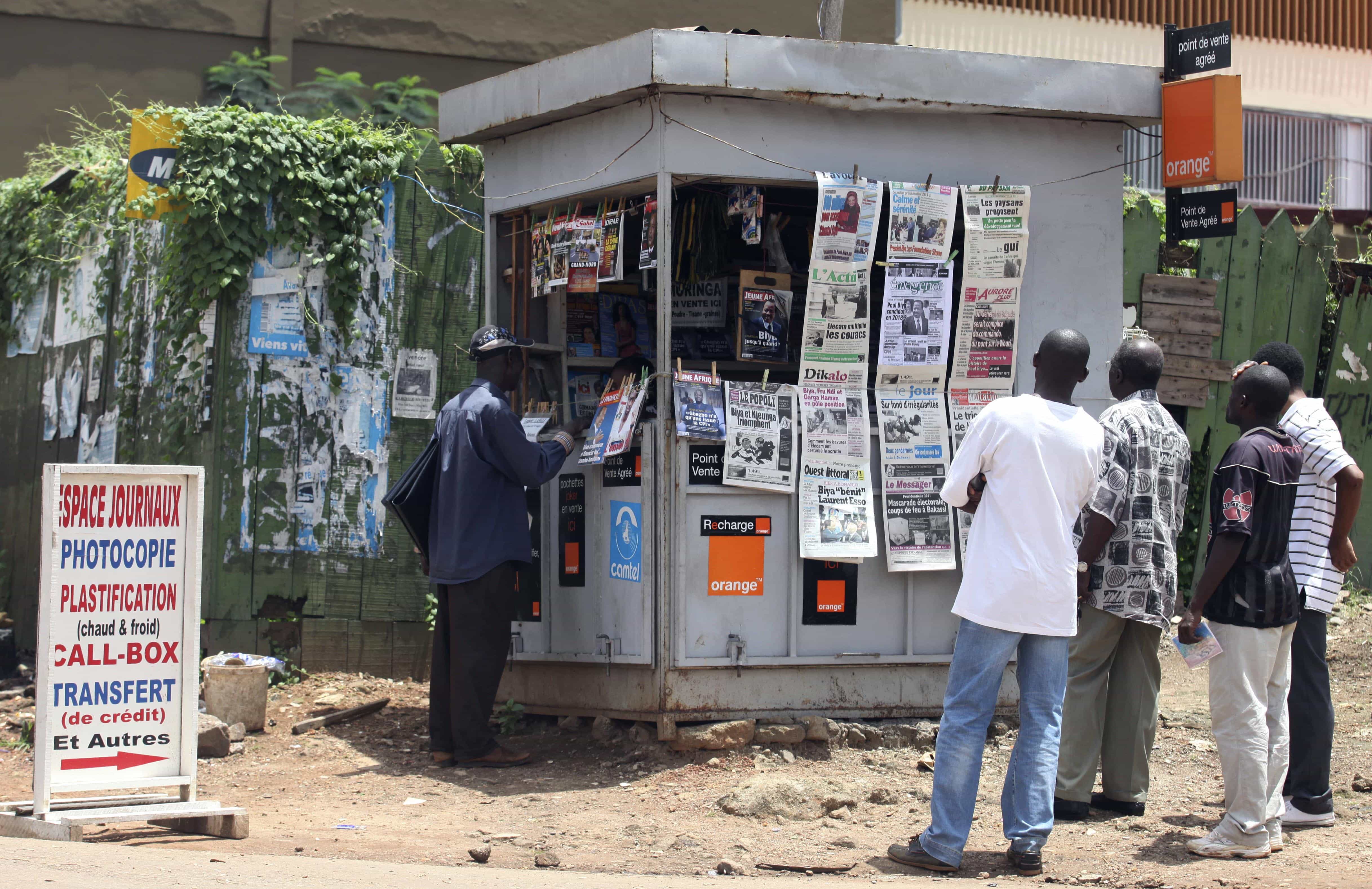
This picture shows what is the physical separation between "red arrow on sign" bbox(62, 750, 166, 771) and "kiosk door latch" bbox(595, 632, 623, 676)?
6.92ft

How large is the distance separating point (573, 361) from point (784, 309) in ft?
4.33

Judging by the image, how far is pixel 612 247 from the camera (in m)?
6.57

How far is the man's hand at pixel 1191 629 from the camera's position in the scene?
15.5 ft

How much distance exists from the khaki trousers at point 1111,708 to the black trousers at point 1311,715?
0.51 meters

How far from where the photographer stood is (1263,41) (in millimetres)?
18609

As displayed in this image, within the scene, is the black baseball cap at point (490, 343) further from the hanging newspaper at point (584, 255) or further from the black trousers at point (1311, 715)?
the black trousers at point (1311, 715)

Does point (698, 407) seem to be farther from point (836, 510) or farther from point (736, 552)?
point (836, 510)

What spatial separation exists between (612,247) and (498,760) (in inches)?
99.7

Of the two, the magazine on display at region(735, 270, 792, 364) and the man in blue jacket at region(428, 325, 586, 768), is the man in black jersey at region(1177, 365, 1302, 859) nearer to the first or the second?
the magazine on display at region(735, 270, 792, 364)

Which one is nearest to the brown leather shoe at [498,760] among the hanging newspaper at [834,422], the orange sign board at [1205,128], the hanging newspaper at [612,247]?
the hanging newspaper at [834,422]

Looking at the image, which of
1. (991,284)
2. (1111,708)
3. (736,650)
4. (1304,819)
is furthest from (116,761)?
(1304,819)

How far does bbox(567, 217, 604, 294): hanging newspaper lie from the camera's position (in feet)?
21.8

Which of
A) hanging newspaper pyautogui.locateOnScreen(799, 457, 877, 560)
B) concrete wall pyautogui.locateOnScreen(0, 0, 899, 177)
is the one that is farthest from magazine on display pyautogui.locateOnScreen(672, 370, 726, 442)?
concrete wall pyautogui.locateOnScreen(0, 0, 899, 177)

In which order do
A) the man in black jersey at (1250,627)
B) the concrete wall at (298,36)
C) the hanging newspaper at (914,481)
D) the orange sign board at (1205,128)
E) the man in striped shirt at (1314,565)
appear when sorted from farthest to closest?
1. the concrete wall at (298,36)
2. the orange sign board at (1205,128)
3. the hanging newspaper at (914,481)
4. the man in striped shirt at (1314,565)
5. the man in black jersey at (1250,627)
